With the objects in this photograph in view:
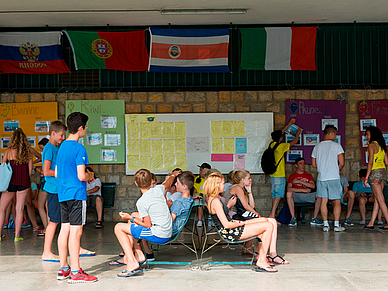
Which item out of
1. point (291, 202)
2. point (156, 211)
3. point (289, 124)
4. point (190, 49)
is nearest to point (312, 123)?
point (289, 124)

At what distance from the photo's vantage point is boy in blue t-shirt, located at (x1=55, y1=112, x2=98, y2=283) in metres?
4.69

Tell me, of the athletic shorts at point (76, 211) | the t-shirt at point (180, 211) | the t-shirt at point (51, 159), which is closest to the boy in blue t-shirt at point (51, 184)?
the t-shirt at point (51, 159)

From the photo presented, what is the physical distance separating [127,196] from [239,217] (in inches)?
169

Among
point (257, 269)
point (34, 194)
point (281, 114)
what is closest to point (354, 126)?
point (281, 114)

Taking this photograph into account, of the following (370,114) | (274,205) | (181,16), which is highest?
(181,16)

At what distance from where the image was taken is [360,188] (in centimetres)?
888

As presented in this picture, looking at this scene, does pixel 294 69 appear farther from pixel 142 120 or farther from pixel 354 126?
pixel 142 120

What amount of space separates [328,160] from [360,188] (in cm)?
142

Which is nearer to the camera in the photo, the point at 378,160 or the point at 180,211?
the point at 180,211

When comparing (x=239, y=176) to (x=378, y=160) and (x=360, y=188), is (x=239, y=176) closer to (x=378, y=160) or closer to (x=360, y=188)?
(x=378, y=160)

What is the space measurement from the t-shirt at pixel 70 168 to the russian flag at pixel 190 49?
4.65m

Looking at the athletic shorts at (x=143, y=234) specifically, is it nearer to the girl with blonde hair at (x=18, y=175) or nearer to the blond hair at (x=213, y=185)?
the blond hair at (x=213, y=185)

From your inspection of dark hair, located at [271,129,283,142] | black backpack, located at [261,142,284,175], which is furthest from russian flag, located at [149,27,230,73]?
black backpack, located at [261,142,284,175]

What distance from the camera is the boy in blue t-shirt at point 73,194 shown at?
185 inches
